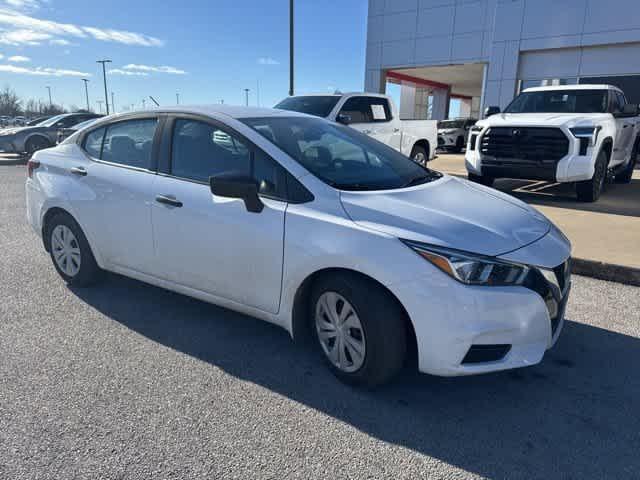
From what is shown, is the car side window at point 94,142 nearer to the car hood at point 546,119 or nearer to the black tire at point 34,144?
the car hood at point 546,119

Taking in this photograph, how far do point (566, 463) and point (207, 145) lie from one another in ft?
9.31

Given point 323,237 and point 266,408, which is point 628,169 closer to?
point 323,237

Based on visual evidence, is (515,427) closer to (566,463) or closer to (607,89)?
(566,463)

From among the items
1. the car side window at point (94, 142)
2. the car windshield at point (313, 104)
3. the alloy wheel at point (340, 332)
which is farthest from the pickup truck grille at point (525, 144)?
the car side window at point (94, 142)

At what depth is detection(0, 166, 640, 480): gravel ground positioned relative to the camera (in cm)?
226

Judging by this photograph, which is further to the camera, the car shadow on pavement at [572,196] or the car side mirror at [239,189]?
the car shadow on pavement at [572,196]

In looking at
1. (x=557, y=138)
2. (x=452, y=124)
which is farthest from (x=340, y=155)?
(x=452, y=124)

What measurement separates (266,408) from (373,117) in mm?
8287

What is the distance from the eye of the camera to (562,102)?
8.83 metres

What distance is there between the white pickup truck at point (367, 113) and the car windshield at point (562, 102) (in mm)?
2309

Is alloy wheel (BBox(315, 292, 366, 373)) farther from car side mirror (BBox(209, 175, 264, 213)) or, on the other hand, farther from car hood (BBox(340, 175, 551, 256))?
car side mirror (BBox(209, 175, 264, 213))

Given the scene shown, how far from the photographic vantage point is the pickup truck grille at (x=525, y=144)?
777cm

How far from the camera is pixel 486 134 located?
8492mm

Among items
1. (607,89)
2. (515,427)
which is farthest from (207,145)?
(607,89)
